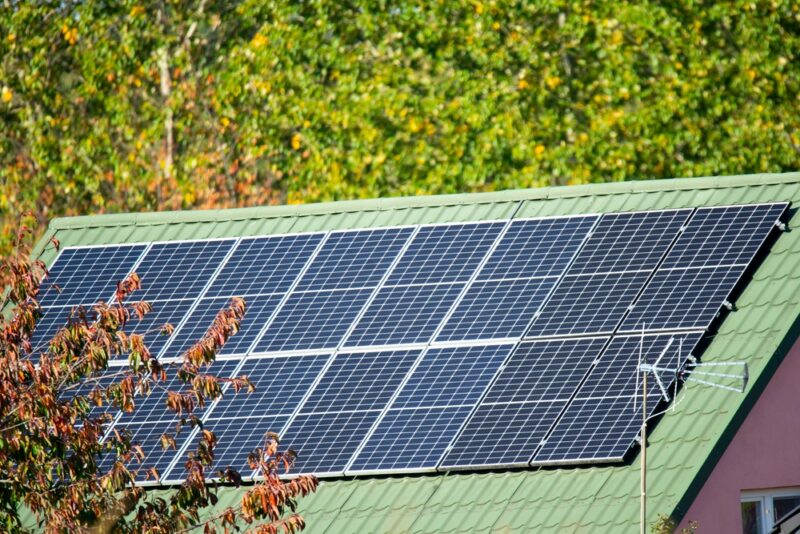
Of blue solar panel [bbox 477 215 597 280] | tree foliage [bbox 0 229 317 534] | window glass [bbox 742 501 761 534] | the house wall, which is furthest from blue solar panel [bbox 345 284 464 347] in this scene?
tree foliage [bbox 0 229 317 534]

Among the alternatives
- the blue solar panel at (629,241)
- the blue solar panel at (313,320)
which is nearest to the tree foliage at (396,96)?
the blue solar panel at (629,241)

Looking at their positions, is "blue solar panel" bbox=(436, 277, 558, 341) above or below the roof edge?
below

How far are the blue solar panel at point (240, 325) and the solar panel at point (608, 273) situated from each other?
135 inches

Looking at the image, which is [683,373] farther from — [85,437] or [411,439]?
[85,437]

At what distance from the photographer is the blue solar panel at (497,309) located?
19609mm

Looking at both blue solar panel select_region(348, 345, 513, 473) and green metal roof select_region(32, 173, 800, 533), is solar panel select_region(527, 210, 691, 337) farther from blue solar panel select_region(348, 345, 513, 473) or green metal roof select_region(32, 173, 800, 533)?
blue solar panel select_region(348, 345, 513, 473)

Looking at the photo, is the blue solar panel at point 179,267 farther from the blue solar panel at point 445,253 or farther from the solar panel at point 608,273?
the solar panel at point 608,273

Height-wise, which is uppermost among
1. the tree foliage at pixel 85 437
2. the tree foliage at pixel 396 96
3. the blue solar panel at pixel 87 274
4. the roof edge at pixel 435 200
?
the tree foliage at pixel 396 96

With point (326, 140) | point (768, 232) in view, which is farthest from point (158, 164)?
point (768, 232)

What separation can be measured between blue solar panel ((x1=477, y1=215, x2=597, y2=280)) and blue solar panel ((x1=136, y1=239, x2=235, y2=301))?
3.64m

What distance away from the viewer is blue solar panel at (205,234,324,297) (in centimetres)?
2098

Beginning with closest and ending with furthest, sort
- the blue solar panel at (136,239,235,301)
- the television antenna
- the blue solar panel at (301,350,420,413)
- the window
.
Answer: the television antenna
the window
the blue solar panel at (301,350,420,413)
the blue solar panel at (136,239,235,301)

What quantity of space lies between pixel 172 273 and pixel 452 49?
25.5m

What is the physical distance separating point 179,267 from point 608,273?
561 cm
